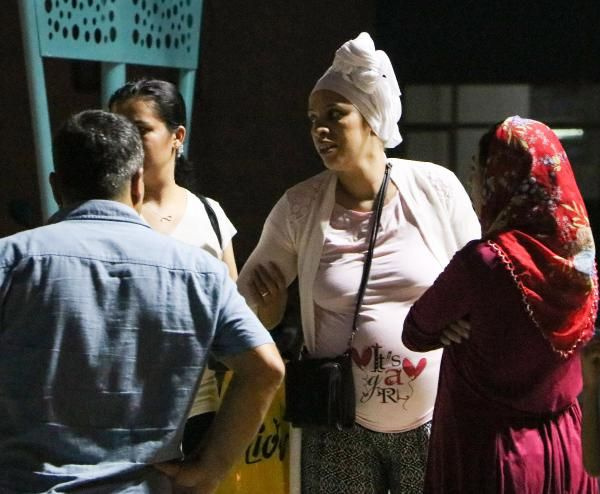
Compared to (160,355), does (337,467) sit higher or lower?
lower

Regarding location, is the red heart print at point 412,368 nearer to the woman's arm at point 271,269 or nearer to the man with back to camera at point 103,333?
the woman's arm at point 271,269

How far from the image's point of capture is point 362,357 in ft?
11.0

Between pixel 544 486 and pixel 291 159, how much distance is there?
3875mm

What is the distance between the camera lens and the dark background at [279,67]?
611 cm

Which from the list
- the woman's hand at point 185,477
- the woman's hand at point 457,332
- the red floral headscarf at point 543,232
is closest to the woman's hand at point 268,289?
the woman's hand at point 457,332

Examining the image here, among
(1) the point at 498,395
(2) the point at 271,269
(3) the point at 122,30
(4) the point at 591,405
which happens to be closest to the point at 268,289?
(2) the point at 271,269

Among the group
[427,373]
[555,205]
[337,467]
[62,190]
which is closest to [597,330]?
[555,205]

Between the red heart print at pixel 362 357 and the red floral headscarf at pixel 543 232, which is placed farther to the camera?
the red heart print at pixel 362 357

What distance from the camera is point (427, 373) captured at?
3.37m

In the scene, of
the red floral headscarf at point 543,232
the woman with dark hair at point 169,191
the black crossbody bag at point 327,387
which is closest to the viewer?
the red floral headscarf at point 543,232

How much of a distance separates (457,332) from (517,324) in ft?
0.52

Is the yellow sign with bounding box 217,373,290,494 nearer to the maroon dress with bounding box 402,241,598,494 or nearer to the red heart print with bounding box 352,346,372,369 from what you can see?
the red heart print with bounding box 352,346,372,369

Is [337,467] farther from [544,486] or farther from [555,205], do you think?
[555,205]

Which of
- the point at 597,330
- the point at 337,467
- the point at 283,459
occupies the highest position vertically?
the point at 597,330
